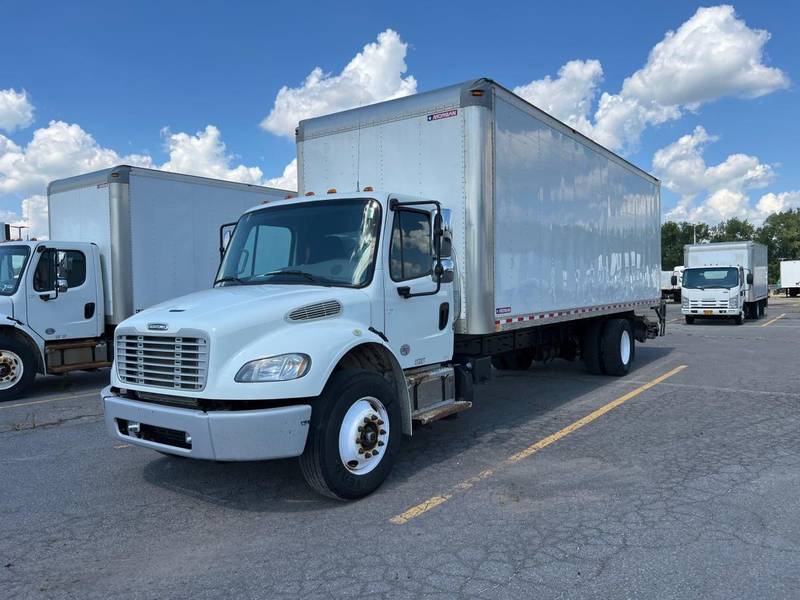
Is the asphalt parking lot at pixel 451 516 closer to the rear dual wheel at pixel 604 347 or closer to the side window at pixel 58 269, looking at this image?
the rear dual wheel at pixel 604 347

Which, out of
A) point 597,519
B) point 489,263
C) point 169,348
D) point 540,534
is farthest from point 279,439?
point 489,263

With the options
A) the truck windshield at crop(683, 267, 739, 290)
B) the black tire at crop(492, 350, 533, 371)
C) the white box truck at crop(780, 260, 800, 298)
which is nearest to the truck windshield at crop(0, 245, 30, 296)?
the black tire at crop(492, 350, 533, 371)

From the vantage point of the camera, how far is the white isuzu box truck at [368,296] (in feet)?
14.3

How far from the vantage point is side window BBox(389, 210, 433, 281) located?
549 cm

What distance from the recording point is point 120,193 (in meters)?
10.4

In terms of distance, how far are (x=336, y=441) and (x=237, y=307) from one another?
4.05 feet

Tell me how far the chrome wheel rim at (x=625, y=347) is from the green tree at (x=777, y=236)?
88.5 meters

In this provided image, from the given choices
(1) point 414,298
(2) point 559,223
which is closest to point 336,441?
(1) point 414,298

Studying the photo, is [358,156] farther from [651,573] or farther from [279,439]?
[651,573]

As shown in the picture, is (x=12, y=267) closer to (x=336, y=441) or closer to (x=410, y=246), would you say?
(x=410, y=246)

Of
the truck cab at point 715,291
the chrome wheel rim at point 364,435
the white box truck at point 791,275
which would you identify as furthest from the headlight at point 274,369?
the white box truck at point 791,275

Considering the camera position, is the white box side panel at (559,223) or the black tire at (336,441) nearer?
the black tire at (336,441)

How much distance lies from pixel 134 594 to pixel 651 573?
296 cm

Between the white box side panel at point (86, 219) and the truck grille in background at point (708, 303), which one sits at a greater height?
the white box side panel at point (86, 219)
